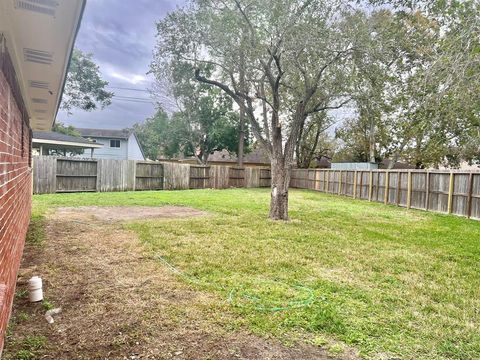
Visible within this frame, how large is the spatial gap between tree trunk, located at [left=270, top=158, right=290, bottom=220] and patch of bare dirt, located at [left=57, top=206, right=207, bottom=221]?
2000 millimetres

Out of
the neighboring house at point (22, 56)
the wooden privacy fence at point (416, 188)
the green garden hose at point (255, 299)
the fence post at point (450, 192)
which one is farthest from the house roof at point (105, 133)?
the green garden hose at point (255, 299)

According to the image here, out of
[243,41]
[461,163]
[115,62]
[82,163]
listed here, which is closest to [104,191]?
[82,163]

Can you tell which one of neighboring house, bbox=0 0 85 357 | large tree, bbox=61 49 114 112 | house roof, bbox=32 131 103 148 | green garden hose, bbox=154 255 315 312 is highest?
large tree, bbox=61 49 114 112

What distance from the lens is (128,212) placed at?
9.10 metres

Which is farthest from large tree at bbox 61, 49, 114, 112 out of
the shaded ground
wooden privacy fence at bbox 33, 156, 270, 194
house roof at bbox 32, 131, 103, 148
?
the shaded ground

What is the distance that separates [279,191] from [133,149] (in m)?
25.0

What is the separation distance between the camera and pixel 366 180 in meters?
15.3

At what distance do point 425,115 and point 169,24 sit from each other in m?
6.28

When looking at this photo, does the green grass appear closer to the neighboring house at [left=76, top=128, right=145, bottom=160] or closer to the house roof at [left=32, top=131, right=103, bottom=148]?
the house roof at [left=32, top=131, right=103, bottom=148]

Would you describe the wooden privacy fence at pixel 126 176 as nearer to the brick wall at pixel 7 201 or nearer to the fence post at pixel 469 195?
the brick wall at pixel 7 201

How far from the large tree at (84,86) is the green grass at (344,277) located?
15966 mm

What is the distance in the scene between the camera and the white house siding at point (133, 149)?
97.7ft

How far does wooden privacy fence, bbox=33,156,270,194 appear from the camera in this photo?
13781mm

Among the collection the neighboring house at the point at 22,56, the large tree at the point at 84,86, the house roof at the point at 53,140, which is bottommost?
the neighboring house at the point at 22,56
